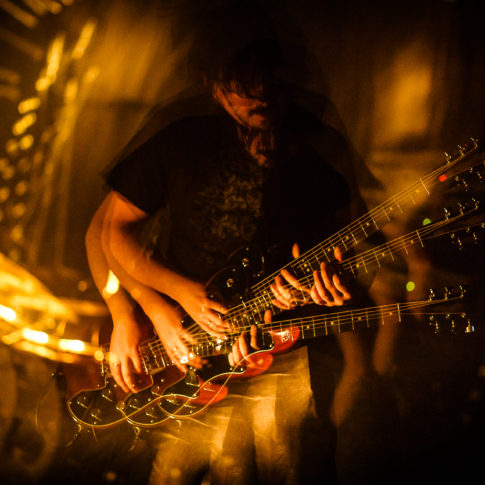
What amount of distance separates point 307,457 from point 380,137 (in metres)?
0.83

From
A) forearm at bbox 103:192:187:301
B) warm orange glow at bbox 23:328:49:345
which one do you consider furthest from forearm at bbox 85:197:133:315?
warm orange glow at bbox 23:328:49:345

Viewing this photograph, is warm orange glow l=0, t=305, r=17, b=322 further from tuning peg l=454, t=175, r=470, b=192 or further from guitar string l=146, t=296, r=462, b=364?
tuning peg l=454, t=175, r=470, b=192

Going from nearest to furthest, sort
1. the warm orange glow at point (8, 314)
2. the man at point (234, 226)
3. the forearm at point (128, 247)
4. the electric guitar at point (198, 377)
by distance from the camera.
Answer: the electric guitar at point (198, 377) < the man at point (234, 226) < the forearm at point (128, 247) < the warm orange glow at point (8, 314)

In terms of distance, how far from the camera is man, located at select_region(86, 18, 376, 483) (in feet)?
3.47

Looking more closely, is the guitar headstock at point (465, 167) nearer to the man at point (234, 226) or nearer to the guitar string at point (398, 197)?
the guitar string at point (398, 197)

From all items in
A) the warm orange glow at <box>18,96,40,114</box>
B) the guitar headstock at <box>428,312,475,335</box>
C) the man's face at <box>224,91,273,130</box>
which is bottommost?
the guitar headstock at <box>428,312,475,335</box>

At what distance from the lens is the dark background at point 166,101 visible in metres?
1.02

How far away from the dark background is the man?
9 centimetres

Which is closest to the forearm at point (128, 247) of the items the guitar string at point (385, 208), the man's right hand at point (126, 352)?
the man's right hand at point (126, 352)

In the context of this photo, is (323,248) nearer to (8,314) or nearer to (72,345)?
(72,345)

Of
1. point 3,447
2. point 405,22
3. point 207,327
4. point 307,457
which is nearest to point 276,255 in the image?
point 207,327

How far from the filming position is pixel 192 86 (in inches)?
45.4

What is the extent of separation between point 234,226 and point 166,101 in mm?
412

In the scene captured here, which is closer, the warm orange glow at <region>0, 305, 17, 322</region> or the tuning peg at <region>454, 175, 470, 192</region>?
the tuning peg at <region>454, 175, 470, 192</region>
